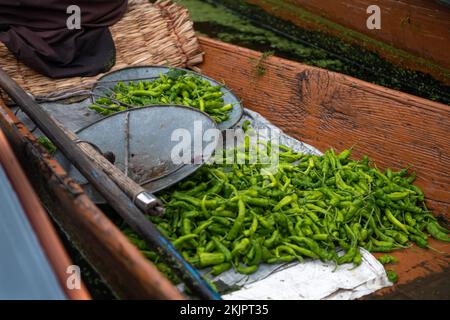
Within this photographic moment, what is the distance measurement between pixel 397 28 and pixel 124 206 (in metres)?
3.78

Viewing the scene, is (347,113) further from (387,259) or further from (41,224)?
(41,224)

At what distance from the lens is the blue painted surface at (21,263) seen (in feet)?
6.11

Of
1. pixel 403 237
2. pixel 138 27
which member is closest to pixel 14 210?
pixel 403 237

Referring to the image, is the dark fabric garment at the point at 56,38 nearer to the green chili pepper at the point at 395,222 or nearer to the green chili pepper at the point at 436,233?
the green chili pepper at the point at 395,222

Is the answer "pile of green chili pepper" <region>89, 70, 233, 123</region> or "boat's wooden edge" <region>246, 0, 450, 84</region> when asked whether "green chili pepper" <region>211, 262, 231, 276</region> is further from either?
"boat's wooden edge" <region>246, 0, 450, 84</region>

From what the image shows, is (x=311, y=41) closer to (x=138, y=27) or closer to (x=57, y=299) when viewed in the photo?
(x=138, y=27)

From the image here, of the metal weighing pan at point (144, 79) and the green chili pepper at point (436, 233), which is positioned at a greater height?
the metal weighing pan at point (144, 79)

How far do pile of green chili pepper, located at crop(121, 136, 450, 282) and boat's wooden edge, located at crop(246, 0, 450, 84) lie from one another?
190 cm

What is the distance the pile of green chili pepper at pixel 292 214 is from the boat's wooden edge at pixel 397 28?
190cm

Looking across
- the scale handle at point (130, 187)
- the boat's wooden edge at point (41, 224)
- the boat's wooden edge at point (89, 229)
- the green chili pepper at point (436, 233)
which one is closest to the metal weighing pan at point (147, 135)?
the scale handle at point (130, 187)

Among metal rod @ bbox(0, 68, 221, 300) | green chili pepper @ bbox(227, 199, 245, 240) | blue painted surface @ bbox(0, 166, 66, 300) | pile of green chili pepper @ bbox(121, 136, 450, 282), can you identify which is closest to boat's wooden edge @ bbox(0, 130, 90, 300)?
blue painted surface @ bbox(0, 166, 66, 300)

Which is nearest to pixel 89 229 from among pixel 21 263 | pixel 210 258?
pixel 21 263

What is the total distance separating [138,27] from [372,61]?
2.24 meters

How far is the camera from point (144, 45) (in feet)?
15.1
